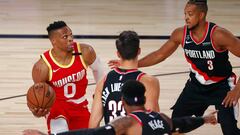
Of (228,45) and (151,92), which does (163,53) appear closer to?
(228,45)

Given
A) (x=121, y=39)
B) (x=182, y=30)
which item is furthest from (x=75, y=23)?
(x=121, y=39)

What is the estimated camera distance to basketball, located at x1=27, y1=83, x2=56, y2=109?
20.3 ft

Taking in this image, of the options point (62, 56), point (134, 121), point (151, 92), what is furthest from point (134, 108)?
point (62, 56)

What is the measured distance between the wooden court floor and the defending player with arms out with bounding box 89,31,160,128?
276 cm

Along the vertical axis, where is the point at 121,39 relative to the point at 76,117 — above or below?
above

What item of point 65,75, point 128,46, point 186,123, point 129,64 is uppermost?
point 128,46

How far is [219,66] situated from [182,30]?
1.77ft

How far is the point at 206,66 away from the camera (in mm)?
6996

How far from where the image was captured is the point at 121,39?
542 cm

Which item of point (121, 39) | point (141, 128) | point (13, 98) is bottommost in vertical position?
point (13, 98)

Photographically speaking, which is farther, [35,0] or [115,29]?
[35,0]

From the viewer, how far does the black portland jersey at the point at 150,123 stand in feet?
15.4

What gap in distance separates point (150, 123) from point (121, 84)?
0.79 m

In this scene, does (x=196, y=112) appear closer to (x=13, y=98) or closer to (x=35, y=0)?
(x=13, y=98)
